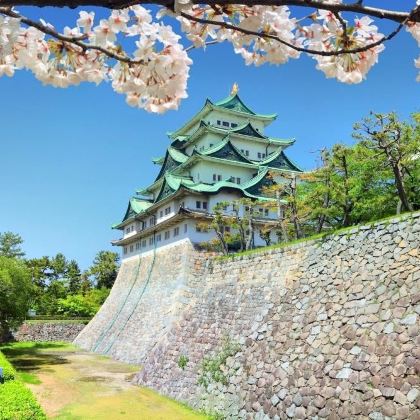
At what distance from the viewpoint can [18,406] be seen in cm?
873

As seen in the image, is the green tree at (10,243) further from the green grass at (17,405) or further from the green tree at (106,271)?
the green grass at (17,405)

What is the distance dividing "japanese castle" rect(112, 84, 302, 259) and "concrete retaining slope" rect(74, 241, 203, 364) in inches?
53.5

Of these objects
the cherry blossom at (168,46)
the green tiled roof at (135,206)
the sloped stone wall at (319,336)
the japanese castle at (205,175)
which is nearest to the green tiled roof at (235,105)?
the japanese castle at (205,175)

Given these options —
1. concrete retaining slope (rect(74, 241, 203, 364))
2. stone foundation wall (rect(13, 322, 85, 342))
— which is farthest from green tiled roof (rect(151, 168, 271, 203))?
stone foundation wall (rect(13, 322, 85, 342))

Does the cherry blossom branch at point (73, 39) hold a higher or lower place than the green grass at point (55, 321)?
higher

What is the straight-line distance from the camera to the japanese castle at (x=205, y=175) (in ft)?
83.4

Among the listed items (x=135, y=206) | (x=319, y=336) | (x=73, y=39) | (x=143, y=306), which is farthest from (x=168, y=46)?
(x=135, y=206)

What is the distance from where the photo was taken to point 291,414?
32.2ft

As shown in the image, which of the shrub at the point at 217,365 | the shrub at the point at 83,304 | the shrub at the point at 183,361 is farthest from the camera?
the shrub at the point at 83,304

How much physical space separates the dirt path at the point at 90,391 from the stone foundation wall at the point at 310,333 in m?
0.91

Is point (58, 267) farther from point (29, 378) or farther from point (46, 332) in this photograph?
point (29, 378)

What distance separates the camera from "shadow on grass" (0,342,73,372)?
74.0 ft

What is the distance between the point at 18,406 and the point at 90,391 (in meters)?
7.74

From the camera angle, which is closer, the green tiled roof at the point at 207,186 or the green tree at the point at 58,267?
the green tiled roof at the point at 207,186
